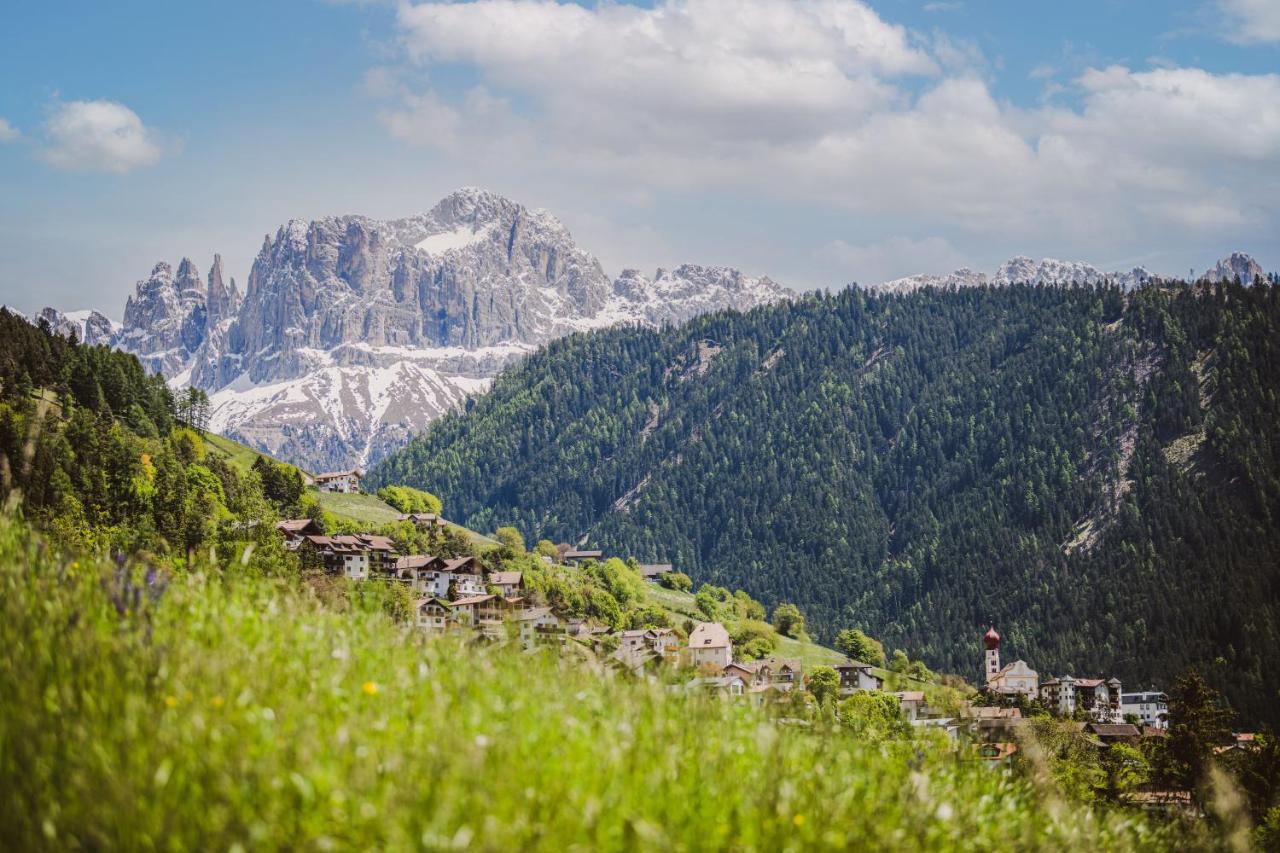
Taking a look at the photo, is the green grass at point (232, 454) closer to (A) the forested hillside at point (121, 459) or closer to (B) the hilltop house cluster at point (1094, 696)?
(A) the forested hillside at point (121, 459)

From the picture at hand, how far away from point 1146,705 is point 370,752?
7716 inches

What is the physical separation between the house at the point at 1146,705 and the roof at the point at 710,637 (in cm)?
6215

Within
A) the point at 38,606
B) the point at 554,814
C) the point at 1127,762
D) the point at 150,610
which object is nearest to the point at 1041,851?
the point at 554,814

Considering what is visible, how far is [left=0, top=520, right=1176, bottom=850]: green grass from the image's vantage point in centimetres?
901

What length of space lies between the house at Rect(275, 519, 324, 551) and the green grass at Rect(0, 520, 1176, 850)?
11646 centimetres

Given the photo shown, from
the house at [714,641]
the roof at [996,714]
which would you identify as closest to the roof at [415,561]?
the house at [714,641]

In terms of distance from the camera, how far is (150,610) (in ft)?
40.5

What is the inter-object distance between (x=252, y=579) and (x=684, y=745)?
6.32 m

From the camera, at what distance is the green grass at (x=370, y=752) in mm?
9008

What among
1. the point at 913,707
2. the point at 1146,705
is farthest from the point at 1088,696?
the point at 913,707

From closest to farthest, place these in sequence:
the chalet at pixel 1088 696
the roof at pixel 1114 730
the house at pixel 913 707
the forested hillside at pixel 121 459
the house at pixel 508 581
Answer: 1. the house at pixel 913 707
2. the forested hillside at pixel 121 459
3. the roof at pixel 1114 730
4. the house at pixel 508 581
5. the chalet at pixel 1088 696

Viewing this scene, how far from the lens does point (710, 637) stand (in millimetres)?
156875

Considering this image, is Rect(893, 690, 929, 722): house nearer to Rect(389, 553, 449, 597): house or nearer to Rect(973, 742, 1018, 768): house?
Rect(973, 742, 1018, 768): house

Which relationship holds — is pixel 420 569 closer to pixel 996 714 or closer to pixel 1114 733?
pixel 1114 733
